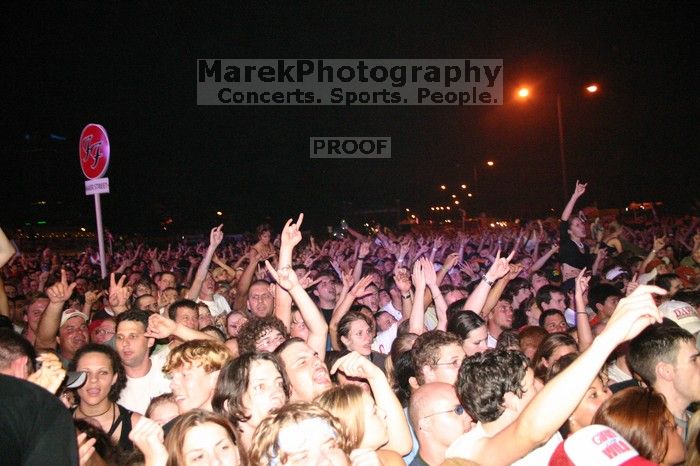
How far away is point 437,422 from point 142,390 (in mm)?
2943

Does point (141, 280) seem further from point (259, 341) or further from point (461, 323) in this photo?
point (461, 323)

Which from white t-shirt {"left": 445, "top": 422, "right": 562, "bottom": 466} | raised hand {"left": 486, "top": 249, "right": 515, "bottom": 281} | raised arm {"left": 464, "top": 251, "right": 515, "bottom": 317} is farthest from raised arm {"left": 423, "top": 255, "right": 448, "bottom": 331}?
white t-shirt {"left": 445, "top": 422, "right": 562, "bottom": 466}

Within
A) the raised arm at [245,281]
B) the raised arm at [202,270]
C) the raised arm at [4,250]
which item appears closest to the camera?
the raised arm at [4,250]

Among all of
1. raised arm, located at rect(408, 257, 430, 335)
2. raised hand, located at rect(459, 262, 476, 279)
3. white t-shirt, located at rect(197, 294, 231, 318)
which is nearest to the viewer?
raised arm, located at rect(408, 257, 430, 335)

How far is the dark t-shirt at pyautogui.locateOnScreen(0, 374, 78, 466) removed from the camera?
6.15ft

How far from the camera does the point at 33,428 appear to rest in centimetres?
195

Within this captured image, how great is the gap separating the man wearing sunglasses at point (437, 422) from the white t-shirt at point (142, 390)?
101 inches

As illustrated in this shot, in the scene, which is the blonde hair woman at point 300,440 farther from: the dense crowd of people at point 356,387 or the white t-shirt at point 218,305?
the white t-shirt at point 218,305

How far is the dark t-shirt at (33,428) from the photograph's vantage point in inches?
73.8

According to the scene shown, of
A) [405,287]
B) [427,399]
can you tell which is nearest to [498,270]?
[405,287]

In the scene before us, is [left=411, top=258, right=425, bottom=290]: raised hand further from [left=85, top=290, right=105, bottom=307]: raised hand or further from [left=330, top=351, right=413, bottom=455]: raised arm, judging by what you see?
[left=85, top=290, right=105, bottom=307]: raised hand

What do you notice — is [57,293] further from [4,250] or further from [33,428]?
[33,428]

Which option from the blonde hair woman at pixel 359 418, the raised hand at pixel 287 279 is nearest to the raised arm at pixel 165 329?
the raised hand at pixel 287 279

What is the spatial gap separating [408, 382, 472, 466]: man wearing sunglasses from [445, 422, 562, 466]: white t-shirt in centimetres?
9
